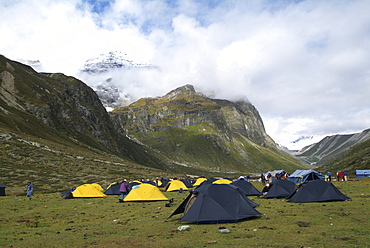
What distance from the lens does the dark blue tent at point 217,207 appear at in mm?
16172

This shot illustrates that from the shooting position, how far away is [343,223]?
14.5 meters

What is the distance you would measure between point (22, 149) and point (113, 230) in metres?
66.7

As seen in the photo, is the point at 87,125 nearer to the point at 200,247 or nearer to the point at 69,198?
the point at 69,198

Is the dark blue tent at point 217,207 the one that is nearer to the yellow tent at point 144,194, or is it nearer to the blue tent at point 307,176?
the yellow tent at point 144,194

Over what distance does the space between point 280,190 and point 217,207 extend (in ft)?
52.3

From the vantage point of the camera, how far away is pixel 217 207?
16.3m

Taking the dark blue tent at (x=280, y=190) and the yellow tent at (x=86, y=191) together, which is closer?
the dark blue tent at (x=280, y=190)

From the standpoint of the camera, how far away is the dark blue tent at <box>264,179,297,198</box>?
29.7m

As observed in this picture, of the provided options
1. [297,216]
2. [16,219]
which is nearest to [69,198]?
[16,219]

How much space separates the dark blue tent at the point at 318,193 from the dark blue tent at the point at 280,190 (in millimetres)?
4906

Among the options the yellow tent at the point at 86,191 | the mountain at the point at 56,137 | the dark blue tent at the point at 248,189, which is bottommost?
the yellow tent at the point at 86,191

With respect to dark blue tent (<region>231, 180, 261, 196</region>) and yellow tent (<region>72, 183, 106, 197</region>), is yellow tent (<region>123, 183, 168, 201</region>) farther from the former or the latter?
dark blue tent (<region>231, 180, 261, 196</region>)

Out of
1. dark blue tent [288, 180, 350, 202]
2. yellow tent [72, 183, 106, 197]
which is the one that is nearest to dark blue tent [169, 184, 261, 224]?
Result: dark blue tent [288, 180, 350, 202]

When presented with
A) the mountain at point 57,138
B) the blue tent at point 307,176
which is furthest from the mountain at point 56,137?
the blue tent at point 307,176
